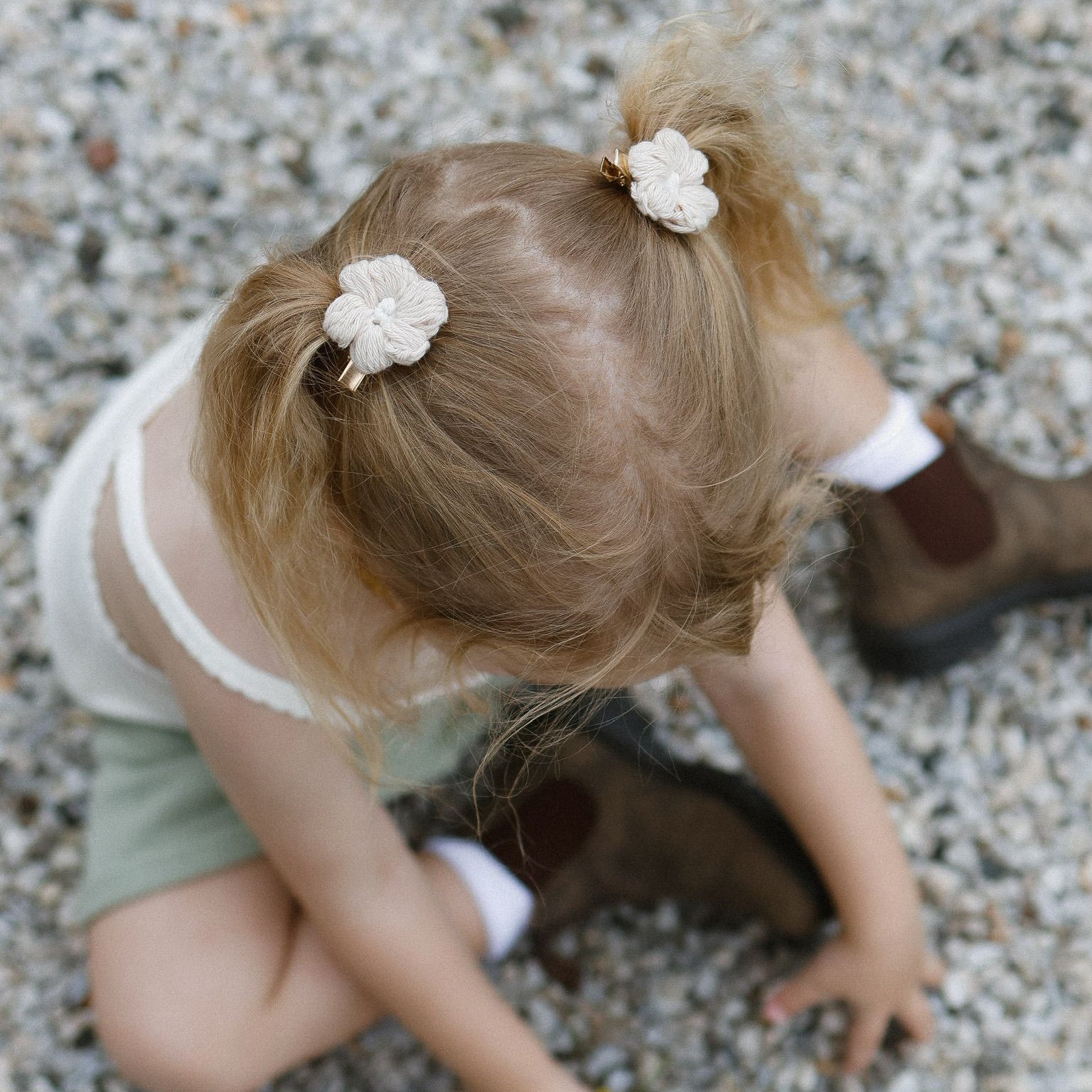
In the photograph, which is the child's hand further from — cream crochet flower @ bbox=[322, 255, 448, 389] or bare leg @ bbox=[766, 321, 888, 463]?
cream crochet flower @ bbox=[322, 255, 448, 389]

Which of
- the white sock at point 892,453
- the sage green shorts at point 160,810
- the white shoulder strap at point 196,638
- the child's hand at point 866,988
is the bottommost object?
the child's hand at point 866,988

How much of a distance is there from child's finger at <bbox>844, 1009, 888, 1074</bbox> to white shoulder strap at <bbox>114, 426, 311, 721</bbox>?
926 millimetres

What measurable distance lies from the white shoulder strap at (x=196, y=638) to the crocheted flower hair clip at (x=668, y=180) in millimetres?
587

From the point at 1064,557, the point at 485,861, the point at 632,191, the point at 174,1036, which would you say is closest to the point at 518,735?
the point at 485,861

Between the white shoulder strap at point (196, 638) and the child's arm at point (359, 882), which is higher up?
the white shoulder strap at point (196, 638)

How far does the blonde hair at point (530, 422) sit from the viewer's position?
76 cm

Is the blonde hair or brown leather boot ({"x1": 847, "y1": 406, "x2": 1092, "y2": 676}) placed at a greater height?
the blonde hair

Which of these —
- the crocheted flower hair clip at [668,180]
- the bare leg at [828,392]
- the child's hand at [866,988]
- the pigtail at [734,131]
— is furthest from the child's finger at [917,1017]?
the crocheted flower hair clip at [668,180]

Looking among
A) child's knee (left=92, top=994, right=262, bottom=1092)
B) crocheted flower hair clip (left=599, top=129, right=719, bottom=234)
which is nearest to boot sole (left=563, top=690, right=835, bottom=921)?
child's knee (left=92, top=994, right=262, bottom=1092)

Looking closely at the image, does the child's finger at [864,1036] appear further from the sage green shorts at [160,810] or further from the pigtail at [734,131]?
the pigtail at [734,131]

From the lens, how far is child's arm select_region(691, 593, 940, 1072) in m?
1.28

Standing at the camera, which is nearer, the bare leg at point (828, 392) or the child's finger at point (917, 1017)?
the bare leg at point (828, 392)

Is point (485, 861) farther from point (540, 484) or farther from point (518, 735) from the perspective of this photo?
point (540, 484)

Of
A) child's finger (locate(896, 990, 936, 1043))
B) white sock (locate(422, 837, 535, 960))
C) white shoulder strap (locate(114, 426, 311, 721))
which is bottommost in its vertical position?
child's finger (locate(896, 990, 936, 1043))
